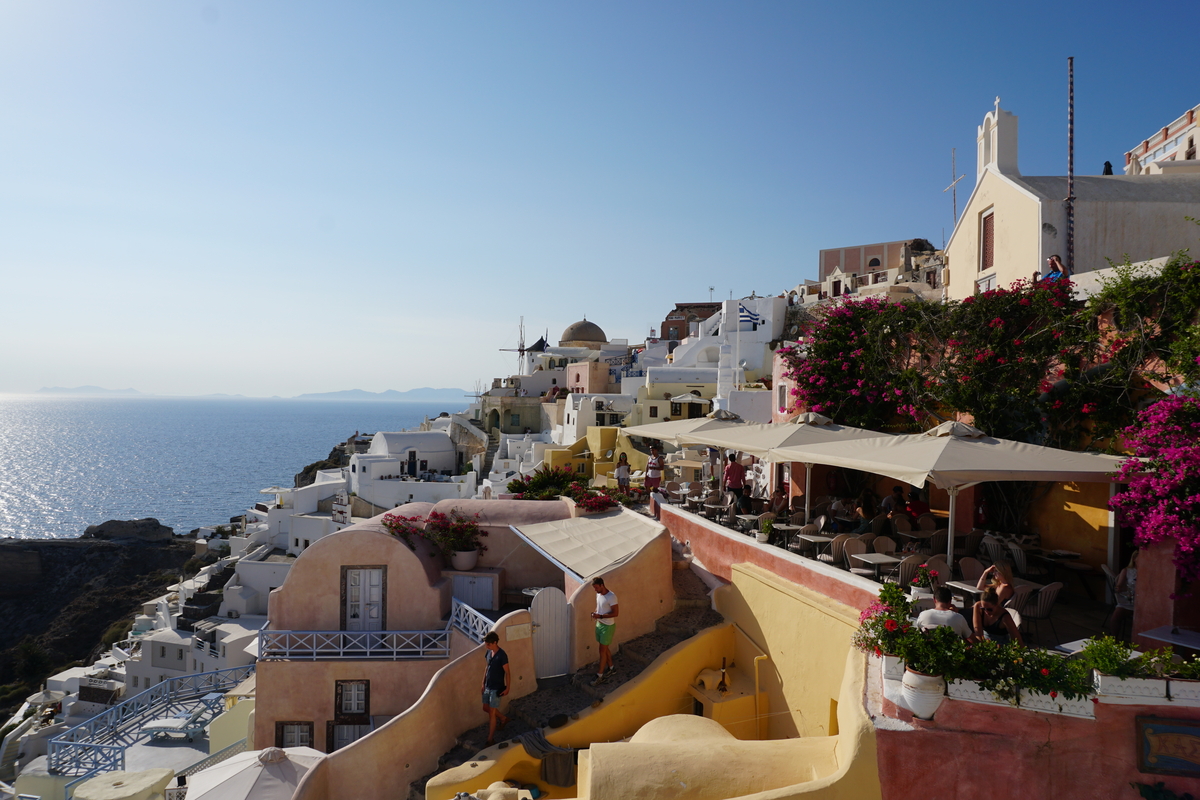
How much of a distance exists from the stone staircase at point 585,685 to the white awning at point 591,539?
54.2 inches

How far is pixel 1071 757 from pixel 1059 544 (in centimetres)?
612

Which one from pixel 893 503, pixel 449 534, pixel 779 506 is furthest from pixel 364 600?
pixel 893 503

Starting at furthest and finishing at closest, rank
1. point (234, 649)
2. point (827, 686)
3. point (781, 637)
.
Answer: point (234, 649) → point (781, 637) → point (827, 686)

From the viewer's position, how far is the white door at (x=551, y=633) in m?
11.7

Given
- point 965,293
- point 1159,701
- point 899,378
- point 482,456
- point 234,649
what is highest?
point 965,293

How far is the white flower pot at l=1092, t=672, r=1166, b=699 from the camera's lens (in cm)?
599

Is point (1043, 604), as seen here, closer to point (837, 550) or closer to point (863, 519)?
point (837, 550)

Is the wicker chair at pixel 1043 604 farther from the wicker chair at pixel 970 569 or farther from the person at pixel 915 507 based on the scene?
the person at pixel 915 507

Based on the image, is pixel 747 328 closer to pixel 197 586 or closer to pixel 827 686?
pixel 827 686

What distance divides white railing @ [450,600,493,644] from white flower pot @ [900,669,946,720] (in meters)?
8.24

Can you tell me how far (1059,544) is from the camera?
11.3m

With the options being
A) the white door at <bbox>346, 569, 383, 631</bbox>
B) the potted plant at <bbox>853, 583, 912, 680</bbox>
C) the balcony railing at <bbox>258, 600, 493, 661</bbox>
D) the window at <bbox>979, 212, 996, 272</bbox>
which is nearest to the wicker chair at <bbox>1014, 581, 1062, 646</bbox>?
the potted plant at <bbox>853, 583, 912, 680</bbox>

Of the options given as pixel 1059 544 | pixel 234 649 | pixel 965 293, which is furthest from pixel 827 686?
pixel 234 649

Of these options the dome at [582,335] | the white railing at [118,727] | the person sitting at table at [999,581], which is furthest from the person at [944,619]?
the dome at [582,335]
